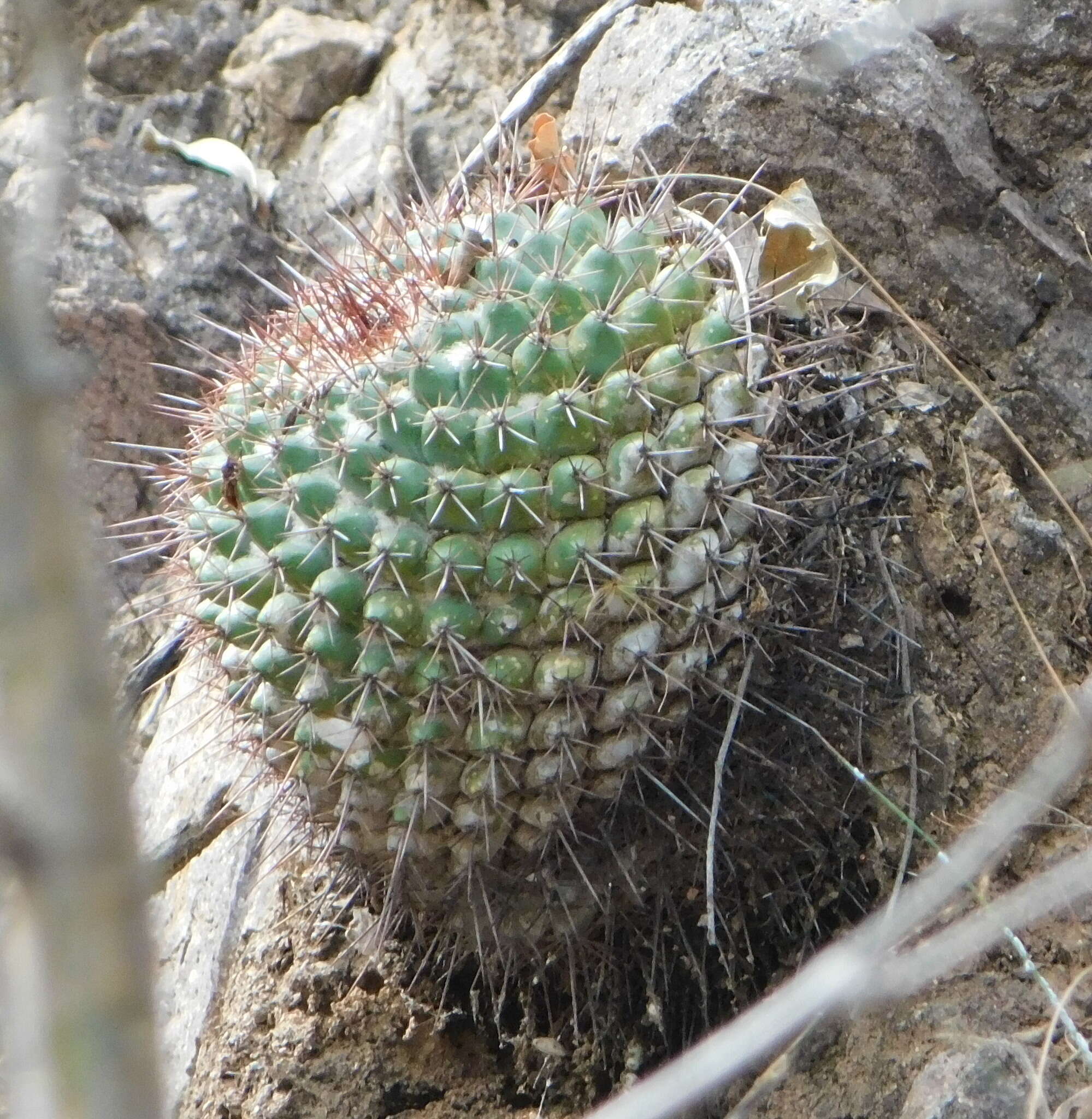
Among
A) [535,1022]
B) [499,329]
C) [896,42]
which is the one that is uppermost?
[896,42]

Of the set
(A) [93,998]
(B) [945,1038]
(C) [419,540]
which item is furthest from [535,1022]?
(A) [93,998]

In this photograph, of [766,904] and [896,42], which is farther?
[896,42]

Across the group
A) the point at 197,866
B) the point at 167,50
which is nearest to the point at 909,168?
the point at 197,866

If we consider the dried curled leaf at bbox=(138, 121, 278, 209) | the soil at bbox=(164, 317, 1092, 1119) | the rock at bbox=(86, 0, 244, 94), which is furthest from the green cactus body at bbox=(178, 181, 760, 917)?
the rock at bbox=(86, 0, 244, 94)

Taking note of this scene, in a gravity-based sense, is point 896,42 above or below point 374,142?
above

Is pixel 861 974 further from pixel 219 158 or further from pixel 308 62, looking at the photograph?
pixel 308 62

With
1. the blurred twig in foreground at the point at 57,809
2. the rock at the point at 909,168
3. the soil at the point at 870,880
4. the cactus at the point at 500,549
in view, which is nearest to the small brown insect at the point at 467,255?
the cactus at the point at 500,549

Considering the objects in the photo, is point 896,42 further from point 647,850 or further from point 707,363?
point 647,850
